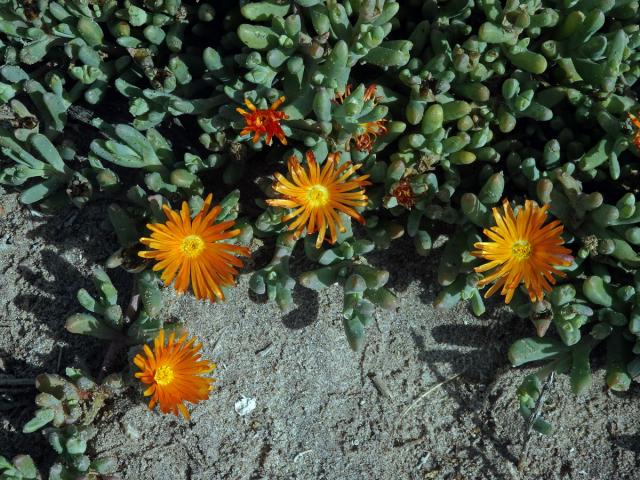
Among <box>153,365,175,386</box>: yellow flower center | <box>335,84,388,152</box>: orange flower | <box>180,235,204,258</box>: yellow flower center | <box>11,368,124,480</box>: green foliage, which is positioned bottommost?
<box>11,368,124,480</box>: green foliage

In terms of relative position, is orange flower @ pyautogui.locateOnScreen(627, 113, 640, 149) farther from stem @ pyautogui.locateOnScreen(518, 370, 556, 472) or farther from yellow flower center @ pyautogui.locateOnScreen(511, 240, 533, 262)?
stem @ pyautogui.locateOnScreen(518, 370, 556, 472)

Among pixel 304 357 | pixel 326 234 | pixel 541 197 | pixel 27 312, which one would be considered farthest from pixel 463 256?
pixel 27 312

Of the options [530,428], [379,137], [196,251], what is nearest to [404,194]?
[379,137]

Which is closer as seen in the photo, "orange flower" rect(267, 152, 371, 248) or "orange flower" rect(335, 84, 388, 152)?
"orange flower" rect(267, 152, 371, 248)

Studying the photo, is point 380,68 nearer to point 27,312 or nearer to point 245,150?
point 245,150

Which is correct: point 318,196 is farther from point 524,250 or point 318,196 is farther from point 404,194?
point 524,250

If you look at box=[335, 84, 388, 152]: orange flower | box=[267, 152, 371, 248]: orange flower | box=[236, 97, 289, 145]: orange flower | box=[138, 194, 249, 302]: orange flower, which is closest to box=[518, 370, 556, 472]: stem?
box=[267, 152, 371, 248]: orange flower
